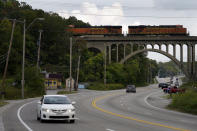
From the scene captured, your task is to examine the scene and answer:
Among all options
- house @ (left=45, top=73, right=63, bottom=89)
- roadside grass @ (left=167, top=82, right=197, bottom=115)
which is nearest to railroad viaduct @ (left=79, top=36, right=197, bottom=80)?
house @ (left=45, top=73, right=63, bottom=89)

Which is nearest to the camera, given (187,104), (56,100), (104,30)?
(56,100)

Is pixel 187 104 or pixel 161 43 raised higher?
pixel 161 43

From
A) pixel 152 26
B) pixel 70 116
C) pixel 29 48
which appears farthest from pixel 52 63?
pixel 70 116

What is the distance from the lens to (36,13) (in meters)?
116

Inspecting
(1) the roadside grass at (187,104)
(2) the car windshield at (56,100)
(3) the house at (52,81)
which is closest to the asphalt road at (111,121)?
(2) the car windshield at (56,100)

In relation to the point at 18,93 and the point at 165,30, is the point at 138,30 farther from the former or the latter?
the point at 18,93

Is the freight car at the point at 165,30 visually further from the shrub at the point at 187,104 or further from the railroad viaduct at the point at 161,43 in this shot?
the shrub at the point at 187,104

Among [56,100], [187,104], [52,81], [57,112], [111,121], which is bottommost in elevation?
[111,121]

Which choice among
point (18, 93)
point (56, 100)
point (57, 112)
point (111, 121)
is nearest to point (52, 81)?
point (18, 93)

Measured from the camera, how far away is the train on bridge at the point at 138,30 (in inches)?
4665

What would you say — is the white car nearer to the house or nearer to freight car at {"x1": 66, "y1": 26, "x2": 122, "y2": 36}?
the house

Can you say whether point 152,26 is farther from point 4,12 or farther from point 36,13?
point 4,12

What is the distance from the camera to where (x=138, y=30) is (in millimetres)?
121875

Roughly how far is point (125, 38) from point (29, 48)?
24696 millimetres
